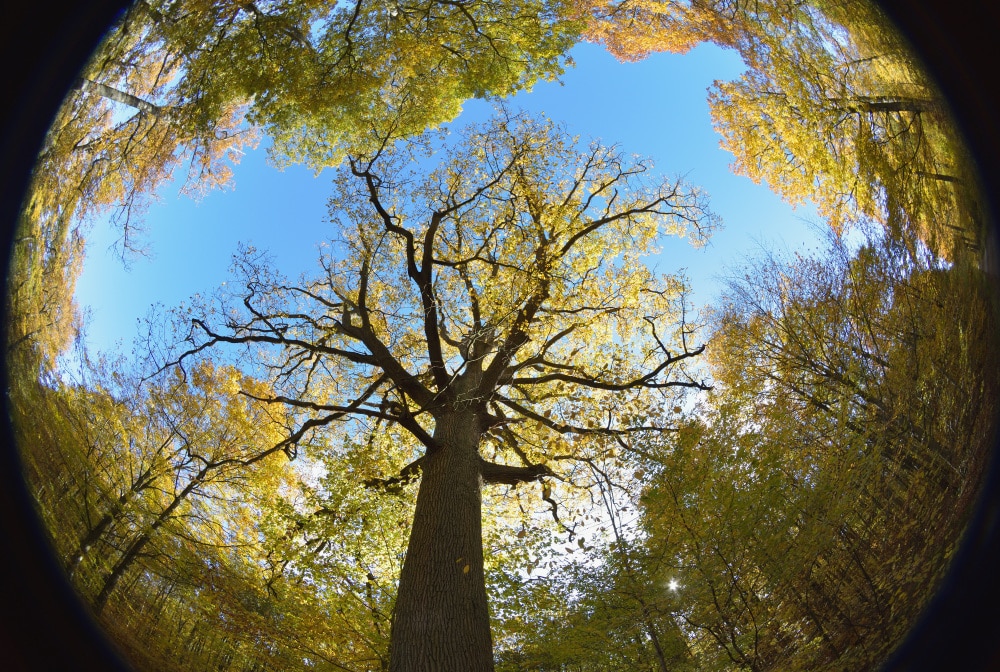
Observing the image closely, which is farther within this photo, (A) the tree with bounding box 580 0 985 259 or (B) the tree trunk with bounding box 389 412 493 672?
(B) the tree trunk with bounding box 389 412 493 672

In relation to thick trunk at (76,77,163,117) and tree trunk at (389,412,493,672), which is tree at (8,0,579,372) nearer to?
thick trunk at (76,77,163,117)

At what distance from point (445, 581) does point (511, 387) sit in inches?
146

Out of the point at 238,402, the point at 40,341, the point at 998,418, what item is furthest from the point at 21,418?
the point at 998,418

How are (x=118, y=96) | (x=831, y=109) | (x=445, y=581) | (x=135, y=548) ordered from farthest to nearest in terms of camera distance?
(x=445, y=581) < (x=831, y=109) < (x=135, y=548) < (x=118, y=96)

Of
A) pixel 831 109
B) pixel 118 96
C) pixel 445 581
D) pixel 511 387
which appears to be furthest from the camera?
pixel 511 387

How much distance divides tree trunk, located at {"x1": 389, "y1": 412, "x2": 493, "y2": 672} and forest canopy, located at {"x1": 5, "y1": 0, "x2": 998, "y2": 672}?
3 cm

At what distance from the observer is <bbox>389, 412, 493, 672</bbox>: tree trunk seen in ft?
10.8

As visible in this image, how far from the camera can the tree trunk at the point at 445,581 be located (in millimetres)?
3291

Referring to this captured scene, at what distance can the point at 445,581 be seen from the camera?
12.2 feet

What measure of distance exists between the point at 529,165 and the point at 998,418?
5.87 metres

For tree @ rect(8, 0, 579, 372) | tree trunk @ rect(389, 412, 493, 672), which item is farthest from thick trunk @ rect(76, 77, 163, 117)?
tree trunk @ rect(389, 412, 493, 672)

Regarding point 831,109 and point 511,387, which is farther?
point 511,387

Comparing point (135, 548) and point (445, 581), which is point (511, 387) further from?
point (135, 548)

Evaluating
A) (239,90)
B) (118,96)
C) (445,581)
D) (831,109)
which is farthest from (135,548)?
(831,109)
